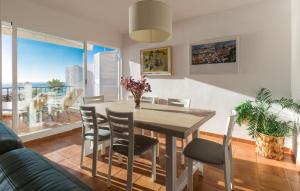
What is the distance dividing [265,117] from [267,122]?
0.08 m

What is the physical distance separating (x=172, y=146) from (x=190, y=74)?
2564mm

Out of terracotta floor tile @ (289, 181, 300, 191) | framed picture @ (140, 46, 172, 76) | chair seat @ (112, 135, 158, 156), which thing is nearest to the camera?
chair seat @ (112, 135, 158, 156)

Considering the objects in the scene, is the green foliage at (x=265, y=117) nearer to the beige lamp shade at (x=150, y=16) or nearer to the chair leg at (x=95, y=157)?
the beige lamp shade at (x=150, y=16)

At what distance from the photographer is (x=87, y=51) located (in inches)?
162

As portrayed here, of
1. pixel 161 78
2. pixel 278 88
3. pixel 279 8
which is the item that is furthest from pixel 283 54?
pixel 161 78

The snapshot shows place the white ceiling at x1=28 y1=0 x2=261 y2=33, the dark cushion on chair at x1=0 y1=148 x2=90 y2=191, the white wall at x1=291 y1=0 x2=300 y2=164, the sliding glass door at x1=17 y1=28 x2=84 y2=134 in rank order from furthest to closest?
the sliding glass door at x1=17 y1=28 x2=84 y2=134 → the white ceiling at x1=28 y1=0 x2=261 y2=33 → the white wall at x1=291 y1=0 x2=300 y2=164 → the dark cushion on chair at x1=0 y1=148 x2=90 y2=191

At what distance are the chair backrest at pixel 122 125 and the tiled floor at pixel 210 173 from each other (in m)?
0.64

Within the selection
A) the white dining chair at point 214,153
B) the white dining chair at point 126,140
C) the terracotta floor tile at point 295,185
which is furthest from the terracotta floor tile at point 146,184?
the terracotta floor tile at point 295,185

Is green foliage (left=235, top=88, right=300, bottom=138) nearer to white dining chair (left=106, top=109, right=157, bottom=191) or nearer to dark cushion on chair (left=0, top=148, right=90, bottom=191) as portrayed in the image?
white dining chair (left=106, top=109, right=157, bottom=191)

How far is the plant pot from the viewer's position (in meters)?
2.54

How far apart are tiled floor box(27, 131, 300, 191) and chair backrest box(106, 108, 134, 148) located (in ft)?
2.10

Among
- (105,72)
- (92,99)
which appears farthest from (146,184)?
(105,72)

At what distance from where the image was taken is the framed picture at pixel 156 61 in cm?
405

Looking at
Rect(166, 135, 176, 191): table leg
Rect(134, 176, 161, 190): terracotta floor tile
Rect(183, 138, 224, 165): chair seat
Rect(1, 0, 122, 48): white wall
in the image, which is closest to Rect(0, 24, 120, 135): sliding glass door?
Rect(1, 0, 122, 48): white wall
